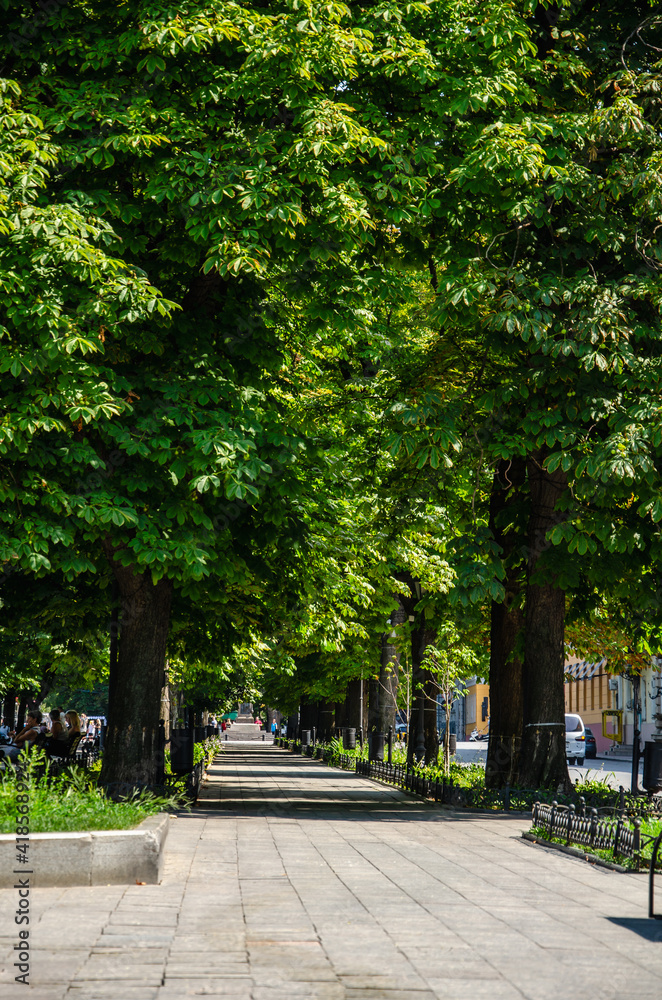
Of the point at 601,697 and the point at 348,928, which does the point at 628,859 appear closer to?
the point at 348,928

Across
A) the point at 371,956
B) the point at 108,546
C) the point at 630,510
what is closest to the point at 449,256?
the point at 630,510

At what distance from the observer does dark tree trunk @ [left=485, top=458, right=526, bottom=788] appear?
19606 millimetres

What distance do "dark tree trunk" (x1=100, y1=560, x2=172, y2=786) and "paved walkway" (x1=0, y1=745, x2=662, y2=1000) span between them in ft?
6.31

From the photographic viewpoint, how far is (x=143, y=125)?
13180 mm

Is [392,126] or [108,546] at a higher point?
[392,126]

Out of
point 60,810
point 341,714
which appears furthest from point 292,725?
point 60,810

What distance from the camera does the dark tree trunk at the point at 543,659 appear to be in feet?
57.3

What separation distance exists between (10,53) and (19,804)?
9.33 metres

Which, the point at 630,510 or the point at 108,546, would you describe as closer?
the point at 108,546

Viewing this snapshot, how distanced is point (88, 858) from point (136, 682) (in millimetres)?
6268

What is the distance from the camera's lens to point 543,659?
17.6 metres

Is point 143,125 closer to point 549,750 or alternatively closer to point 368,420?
point 368,420

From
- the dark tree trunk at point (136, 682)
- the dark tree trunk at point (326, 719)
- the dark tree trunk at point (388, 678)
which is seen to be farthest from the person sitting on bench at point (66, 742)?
the dark tree trunk at point (326, 719)

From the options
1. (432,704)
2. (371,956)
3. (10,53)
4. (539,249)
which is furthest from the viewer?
(432,704)
